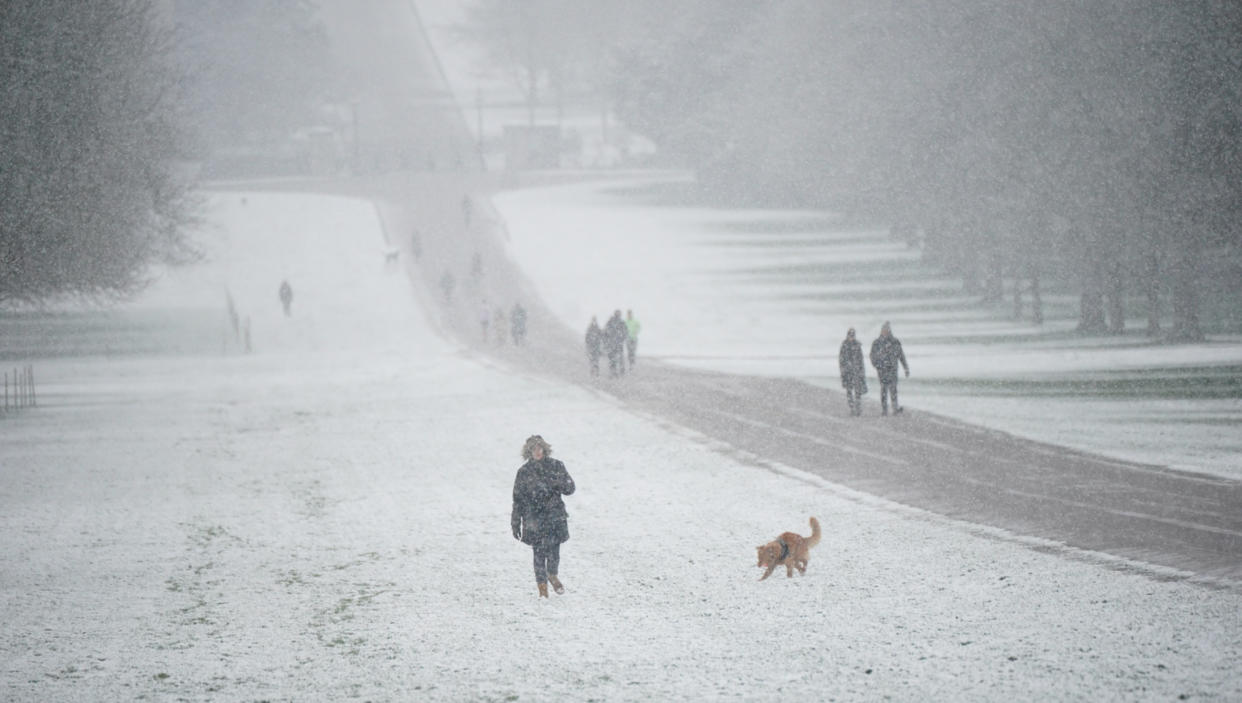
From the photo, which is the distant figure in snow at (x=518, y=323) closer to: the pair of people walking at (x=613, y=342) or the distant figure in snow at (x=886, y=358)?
the pair of people walking at (x=613, y=342)

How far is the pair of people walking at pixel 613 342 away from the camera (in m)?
29.8

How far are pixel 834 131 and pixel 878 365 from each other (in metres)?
41.1

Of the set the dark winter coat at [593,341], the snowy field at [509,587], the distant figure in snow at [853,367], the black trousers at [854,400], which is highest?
the dark winter coat at [593,341]

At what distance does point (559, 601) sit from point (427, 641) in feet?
5.13

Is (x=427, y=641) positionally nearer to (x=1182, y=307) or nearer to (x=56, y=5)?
(x=56, y=5)

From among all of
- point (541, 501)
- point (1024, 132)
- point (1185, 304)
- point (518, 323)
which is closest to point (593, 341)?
point (518, 323)

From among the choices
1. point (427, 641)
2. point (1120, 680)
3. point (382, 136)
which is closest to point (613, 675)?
point (427, 641)

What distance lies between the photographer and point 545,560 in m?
11.5

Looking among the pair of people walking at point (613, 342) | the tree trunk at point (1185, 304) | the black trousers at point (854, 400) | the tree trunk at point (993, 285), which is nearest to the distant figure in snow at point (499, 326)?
the pair of people walking at point (613, 342)

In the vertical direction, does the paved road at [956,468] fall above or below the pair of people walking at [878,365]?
below

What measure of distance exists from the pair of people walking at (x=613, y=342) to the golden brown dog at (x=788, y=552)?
56.6 feet

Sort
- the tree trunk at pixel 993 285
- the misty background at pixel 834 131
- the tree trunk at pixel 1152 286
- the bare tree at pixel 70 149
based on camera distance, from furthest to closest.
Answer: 1. the tree trunk at pixel 993 285
2. the tree trunk at pixel 1152 286
3. the misty background at pixel 834 131
4. the bare tree at pixel 70 149

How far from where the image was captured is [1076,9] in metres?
37.2

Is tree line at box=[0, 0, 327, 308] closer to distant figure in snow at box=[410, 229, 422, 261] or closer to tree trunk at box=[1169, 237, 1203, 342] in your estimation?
distant figure in snow at box=[410, 229, 422, 261]
